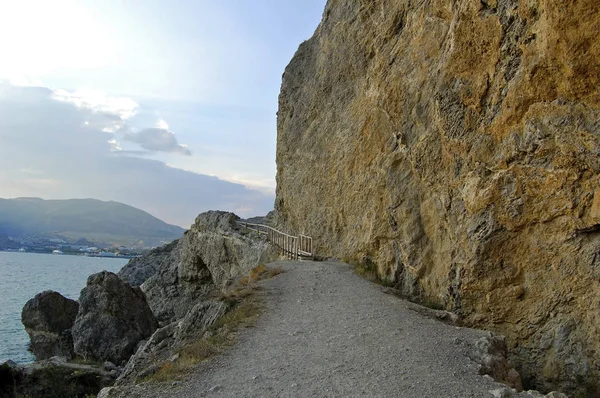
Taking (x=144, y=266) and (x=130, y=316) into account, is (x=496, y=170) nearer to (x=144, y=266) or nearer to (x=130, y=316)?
(x=130, y=316)

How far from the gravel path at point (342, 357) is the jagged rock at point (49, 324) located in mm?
18204

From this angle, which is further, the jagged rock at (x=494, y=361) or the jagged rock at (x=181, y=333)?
the jagged rock at (x=181, y=333)

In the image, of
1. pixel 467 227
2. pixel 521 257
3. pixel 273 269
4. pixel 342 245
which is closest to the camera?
pixel 521 257

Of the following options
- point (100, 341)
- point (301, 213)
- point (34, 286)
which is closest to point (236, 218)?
point (301, 213)

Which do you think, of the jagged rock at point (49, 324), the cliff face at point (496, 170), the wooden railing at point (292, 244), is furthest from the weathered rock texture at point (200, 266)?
the cliff face at point (496, 170)

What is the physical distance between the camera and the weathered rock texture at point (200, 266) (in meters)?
30.5

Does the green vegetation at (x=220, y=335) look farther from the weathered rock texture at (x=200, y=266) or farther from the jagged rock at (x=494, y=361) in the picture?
the weathered rock texture at (x=200, y=266)

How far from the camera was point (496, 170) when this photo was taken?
12055mm

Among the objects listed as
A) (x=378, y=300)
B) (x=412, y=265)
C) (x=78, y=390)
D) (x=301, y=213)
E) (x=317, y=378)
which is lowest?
(x=78, y=390)

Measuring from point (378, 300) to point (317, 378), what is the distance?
5996 millimetres

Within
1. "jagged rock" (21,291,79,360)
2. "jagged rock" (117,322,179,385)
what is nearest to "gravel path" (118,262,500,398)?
"jagged rock" (117,322,179,385)

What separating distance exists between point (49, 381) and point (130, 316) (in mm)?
9322

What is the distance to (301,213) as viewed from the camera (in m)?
26.1

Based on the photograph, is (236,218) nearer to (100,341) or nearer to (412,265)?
(100,341)
